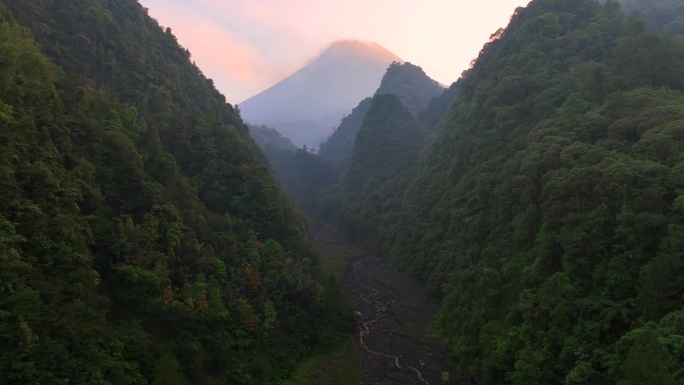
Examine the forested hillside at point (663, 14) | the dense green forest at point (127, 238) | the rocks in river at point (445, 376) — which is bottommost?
the rocks in river at point (445, 376)

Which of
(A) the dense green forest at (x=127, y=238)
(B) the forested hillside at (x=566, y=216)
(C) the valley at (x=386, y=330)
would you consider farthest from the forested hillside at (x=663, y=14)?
(A) the dense green forest at (x=127, y=238)

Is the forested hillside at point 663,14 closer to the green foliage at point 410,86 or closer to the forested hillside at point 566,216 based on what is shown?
the forested hillside at point 566,216

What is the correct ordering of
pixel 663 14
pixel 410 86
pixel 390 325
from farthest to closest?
1. pixel 410 86
2. pixel 663 14
3. pixel 390 325

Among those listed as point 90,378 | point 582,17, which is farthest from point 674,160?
point 582,17

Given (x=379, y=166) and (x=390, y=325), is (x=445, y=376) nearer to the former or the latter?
(x=390, y=325)

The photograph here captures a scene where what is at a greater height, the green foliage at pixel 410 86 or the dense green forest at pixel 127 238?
the green foliage at pixel 410 86

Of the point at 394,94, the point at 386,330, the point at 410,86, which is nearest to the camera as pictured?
the point at 386,330

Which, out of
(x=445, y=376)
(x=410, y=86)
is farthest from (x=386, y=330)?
(x=410, y=86)

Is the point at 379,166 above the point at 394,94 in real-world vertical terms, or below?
below
